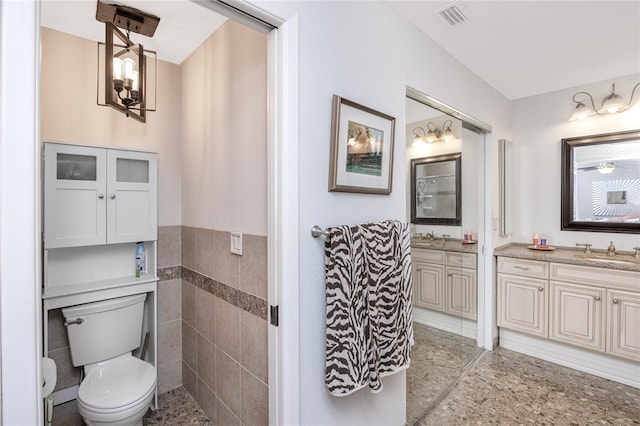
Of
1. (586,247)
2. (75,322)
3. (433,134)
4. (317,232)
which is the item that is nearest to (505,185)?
(586,247)

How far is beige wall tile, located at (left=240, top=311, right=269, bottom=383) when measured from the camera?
141 centimetres

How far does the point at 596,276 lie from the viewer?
2375 mm

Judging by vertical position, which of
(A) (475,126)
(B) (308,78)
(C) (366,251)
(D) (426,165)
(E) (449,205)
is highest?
(A) (475,126)

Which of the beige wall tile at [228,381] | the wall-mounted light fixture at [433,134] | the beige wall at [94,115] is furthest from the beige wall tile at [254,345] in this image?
the wall-mounted light fixture at [433,134]

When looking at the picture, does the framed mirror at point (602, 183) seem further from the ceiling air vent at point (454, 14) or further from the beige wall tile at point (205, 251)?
the beige wall tile at point (205, 251)

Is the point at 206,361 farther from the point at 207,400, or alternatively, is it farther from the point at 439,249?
the point at 439,249

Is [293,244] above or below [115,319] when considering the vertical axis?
above

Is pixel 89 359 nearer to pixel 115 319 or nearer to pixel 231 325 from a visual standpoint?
pixel 115 319

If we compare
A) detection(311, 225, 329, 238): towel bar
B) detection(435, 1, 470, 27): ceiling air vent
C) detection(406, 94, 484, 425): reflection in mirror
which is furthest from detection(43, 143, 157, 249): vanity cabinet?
detection(435, 1, 470, 27): ceiling air vent

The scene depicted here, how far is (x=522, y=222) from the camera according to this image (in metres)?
3.26

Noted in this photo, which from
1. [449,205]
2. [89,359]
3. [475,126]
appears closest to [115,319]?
[89,359]

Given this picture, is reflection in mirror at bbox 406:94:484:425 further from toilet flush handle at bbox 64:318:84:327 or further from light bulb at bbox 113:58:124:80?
toilet flush handle at bbox 64:318:84:327

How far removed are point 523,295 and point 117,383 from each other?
3.15 metres

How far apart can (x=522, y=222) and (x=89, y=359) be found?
12.8 feet
